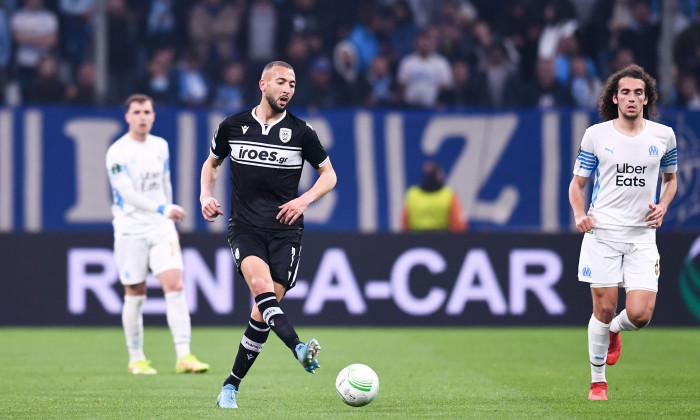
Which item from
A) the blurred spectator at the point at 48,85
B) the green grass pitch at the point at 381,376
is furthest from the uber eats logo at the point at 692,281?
the blurred spectator at the point at 48,85

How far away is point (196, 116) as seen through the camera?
15.8 m

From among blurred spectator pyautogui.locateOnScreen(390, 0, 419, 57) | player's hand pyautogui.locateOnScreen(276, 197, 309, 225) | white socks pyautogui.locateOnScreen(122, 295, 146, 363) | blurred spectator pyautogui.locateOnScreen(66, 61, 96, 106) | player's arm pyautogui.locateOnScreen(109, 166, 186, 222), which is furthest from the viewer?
blurred spectator pyautogui.locateOnScreen(390, 0, 419, 57)

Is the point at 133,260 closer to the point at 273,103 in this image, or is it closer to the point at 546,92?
the point at 273,103

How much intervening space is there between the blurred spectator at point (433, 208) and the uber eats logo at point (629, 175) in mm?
7606

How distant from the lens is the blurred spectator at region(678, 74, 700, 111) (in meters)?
16.8

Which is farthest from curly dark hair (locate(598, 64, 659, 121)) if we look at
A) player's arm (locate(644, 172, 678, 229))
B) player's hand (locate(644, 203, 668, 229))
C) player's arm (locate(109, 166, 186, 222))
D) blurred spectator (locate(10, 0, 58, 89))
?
blurred spectator (locate(10, 0, 58, 89))

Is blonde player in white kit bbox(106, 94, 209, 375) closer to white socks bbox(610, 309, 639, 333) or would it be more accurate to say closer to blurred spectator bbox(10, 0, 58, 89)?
white socks bbox(610, 309, 639, 333)

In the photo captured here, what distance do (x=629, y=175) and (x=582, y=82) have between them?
30.8 ft

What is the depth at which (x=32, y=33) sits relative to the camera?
1717cm

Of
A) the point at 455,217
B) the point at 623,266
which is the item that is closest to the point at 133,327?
the point at 623,266

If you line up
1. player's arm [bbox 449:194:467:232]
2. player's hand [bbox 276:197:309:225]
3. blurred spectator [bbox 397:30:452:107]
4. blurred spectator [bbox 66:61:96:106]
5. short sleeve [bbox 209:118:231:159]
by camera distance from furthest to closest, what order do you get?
1. blurred spectator [bbox 397:30:452:107]
2. blurred spectator [bbox 66:61:96:106]
3. player's arm [bbox 449:194:467:232]
4. short sleeve [bbox 209:118:231:159]
5. player's hand [bbox 276:197:309:225]

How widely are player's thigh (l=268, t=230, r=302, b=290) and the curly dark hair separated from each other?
2.47 metres

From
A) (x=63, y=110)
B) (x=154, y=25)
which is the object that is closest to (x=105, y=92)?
(x=63, y=110)

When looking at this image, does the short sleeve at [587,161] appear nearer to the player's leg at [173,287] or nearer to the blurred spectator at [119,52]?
the player's leg at [173,287]
